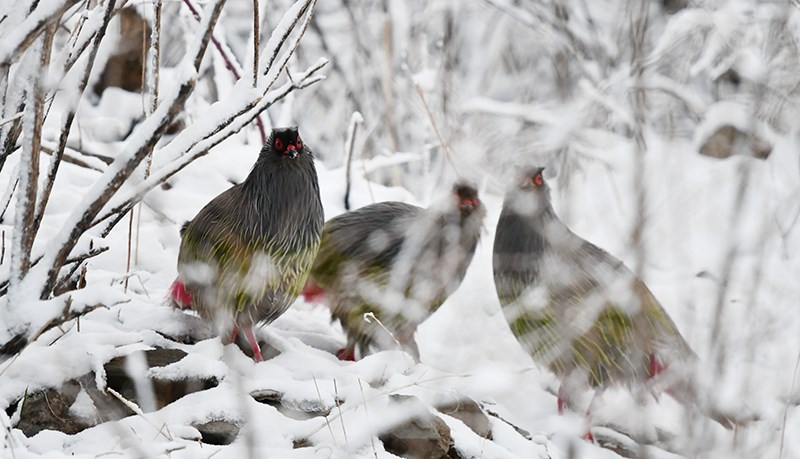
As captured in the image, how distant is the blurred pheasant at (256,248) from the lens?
297 centimetres

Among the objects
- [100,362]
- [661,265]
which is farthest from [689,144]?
[100,362]

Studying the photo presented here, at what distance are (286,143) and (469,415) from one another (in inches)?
43.4

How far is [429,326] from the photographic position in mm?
4055

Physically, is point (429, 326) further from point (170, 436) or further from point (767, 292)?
point (170, 436)

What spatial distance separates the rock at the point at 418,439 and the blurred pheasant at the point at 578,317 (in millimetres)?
1011

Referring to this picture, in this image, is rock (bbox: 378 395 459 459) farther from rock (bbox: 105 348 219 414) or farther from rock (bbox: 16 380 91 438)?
rock (bbox: 16 380 91 438)

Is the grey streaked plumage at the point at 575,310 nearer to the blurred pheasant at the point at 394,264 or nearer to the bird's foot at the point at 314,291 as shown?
the blurred pheasant at the point at 394,264

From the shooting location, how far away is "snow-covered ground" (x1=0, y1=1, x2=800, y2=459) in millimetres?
1825

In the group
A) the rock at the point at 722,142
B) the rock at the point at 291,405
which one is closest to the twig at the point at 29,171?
the rock at the point at 291,405

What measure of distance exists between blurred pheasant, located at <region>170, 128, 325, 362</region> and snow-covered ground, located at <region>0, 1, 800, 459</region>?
0.12 metres

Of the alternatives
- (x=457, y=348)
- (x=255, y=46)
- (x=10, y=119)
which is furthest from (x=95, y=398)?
(x=457, y=348)

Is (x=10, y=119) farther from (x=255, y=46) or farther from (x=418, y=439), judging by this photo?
(x=418, y=439)

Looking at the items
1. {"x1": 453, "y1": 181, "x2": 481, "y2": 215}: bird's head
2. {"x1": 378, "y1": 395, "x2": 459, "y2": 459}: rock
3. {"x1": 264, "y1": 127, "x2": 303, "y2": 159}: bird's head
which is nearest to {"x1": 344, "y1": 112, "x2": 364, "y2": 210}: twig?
{"x1": 453, "y1": 181, "x2": 481, "y2": 215}: bird's head

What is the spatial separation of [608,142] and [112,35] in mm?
3257
